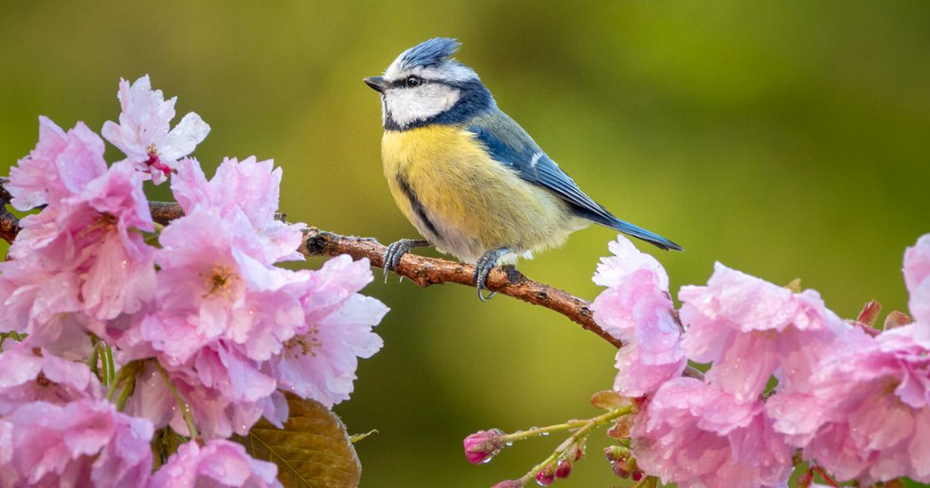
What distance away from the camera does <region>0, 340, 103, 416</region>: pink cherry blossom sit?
0.61 metres

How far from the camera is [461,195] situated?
1.68 meters

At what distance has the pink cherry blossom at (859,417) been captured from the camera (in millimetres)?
585

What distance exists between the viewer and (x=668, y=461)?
69cm

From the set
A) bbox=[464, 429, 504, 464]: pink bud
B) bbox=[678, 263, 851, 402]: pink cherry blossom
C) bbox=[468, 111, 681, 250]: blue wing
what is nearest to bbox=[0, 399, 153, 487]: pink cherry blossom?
bbox=[464, 429, 504, 464]: pink bud

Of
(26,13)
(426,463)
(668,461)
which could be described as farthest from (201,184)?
(26,13)

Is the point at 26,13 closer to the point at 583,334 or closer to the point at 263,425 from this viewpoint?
the point at 583,334

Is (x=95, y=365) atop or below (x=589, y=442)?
atop

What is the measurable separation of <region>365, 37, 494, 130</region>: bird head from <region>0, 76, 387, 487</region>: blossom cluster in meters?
1.15

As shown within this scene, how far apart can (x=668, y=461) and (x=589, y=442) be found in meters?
1.81

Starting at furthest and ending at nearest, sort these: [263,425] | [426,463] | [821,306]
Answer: [426,463] → [263,425] → [821,306]

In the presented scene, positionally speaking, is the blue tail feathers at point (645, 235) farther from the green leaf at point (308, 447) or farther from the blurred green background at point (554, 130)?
the green leaf at point (308, 447)

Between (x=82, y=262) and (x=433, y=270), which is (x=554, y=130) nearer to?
(x=433, y=270)

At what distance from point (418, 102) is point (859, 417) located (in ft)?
4.32

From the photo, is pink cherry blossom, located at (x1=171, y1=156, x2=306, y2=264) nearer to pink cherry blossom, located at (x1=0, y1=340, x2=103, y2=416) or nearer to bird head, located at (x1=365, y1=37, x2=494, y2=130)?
pink cherry blossom, located at (x1=0, y1=340, x2=103, y2=416)
